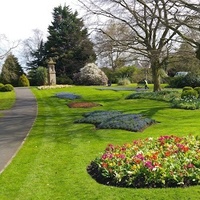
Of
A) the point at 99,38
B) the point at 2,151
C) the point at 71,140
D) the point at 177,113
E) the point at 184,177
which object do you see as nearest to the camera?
the point at 184,177

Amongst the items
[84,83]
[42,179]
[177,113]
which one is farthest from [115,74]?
[42,179]

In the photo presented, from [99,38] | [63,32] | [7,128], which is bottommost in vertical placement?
[7,128]

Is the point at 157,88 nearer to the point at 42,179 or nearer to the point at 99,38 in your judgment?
the point at 99,38

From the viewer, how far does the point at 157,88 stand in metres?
27.8

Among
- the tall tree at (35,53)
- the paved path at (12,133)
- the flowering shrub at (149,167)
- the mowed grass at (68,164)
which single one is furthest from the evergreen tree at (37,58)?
the flowering shrub at (149,167)

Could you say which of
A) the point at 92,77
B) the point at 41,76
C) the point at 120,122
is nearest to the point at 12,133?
the point at 120,122

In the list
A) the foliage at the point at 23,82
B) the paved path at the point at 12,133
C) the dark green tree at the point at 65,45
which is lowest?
the paved path at the point at 12,133

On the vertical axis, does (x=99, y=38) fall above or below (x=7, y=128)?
above

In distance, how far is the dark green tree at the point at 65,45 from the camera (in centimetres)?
5294

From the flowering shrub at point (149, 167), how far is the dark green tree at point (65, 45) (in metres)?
45.1

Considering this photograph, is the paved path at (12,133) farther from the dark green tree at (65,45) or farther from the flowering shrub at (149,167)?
the dark green tree at (65,45)

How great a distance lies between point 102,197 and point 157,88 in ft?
75.7

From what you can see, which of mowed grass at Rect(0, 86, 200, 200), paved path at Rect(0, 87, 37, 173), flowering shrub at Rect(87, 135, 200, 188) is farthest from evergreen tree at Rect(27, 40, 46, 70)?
flowering shrub at Rect(87, 135, 200, 188)

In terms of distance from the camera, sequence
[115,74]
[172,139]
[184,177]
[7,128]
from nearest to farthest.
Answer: [184,177] < [172,139] < [7,128] < [115,74]
